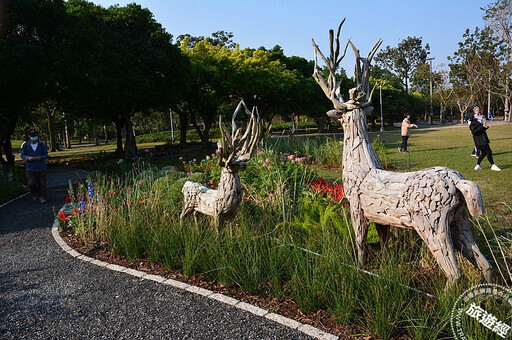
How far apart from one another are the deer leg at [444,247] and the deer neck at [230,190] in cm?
222

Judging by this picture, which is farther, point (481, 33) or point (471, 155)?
point (481, 33)

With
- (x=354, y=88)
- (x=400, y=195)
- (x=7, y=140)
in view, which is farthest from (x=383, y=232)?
(x=7, y=140)

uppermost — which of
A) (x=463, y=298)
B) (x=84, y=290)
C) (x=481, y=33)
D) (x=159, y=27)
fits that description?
(x=481, y=33)

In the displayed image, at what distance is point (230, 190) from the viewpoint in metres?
4.28

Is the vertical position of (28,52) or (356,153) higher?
(28,52)

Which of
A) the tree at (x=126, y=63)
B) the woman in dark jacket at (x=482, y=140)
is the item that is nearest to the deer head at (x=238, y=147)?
the woman in dark jacket at (x=482, y=140)

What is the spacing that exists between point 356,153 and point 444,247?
120cm

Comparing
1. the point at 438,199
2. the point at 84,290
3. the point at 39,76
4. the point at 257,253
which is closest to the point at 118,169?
the point at 39,76

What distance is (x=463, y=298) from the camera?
260 cm

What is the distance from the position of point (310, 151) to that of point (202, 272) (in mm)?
9457

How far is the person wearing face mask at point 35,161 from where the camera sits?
8.05 meters

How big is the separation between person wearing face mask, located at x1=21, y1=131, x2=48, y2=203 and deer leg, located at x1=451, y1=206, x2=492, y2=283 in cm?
856

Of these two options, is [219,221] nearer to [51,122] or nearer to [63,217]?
[63,217]

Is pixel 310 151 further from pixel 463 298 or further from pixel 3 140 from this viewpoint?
pixel 3 140
